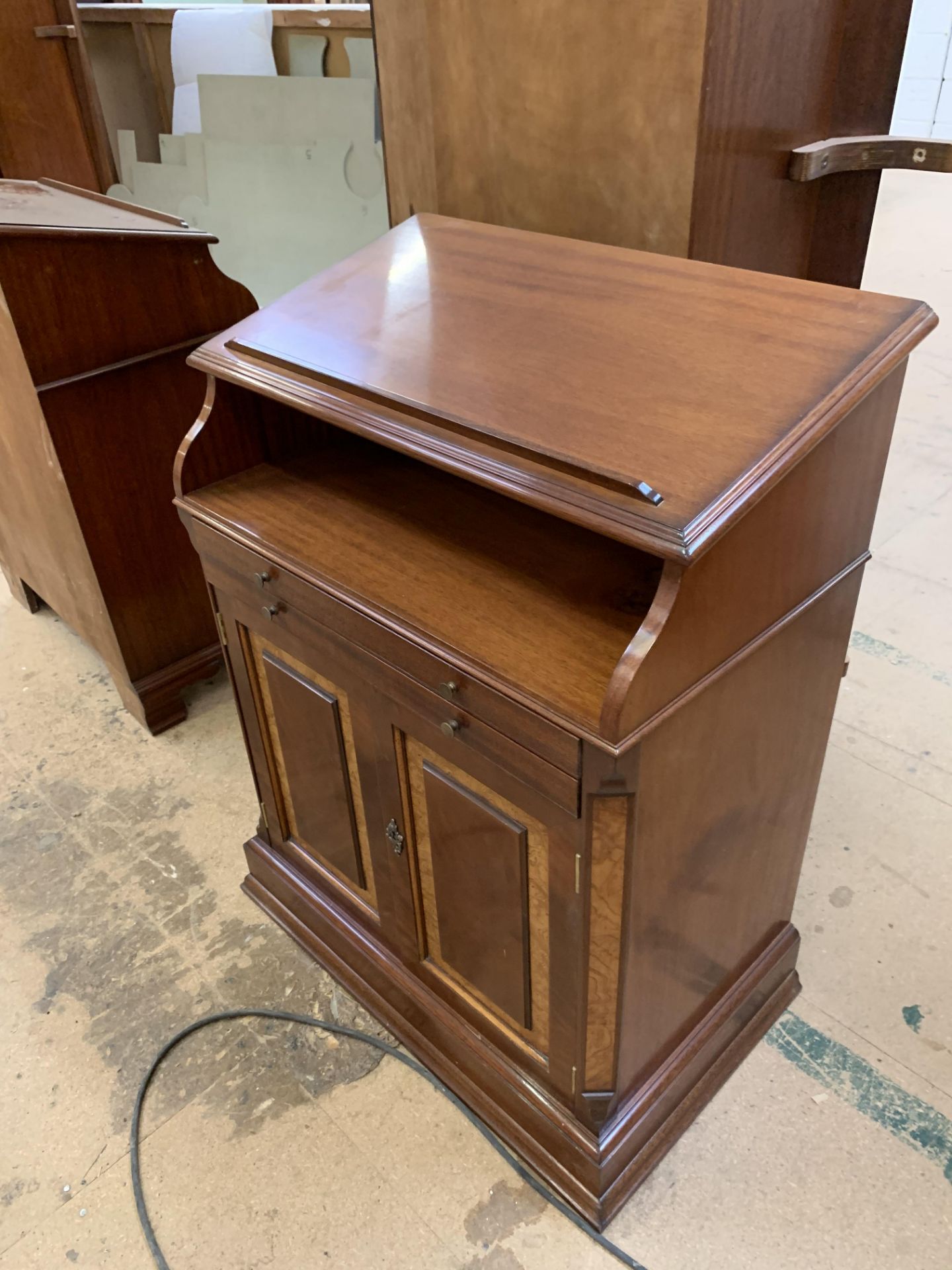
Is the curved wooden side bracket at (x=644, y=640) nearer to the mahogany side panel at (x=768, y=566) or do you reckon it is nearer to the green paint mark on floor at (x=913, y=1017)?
the mahogany side panel at (x=768, y=566)

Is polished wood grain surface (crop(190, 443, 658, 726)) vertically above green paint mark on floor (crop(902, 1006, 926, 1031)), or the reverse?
polished wood grain surface (crop(190, 443, 658, 726))

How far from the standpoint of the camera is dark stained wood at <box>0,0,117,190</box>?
11.0 ft

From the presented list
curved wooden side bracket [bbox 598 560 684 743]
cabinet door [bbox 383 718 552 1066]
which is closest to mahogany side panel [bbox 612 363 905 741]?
curved wooden side bracket [bbox 598 560 684 743]

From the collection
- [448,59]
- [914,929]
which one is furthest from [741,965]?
[448,59]

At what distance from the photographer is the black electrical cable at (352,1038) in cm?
139

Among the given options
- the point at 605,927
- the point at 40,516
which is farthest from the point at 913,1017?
the point at 40,516

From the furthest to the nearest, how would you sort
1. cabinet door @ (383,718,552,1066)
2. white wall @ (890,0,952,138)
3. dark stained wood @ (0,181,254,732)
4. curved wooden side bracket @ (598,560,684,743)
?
white wall @ (890,0,952,138)
dark stained wood @ (0,181,254,732)
cabinet door @ (383,718,552,1066)
curved wooden side bracket @ (598,560,684,743)

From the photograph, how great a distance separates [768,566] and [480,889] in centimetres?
61

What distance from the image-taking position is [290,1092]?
1.60m

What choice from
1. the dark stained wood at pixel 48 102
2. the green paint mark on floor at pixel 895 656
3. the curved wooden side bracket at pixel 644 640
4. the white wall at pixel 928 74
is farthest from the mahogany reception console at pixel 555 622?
the white wall at pixel 928 74

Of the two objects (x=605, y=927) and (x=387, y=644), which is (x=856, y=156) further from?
(x=605, y=927)

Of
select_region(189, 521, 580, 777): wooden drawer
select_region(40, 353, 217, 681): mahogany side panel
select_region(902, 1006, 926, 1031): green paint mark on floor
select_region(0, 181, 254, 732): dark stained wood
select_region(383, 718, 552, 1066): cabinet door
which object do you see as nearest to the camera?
select_region(189, 521, 580, 777): wooden drawer

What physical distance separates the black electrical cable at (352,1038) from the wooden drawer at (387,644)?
31.1 inches

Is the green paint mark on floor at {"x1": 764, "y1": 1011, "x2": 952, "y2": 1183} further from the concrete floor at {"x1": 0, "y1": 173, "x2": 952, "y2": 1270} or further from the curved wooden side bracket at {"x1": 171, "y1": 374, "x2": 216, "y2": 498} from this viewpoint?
the curved wooden side bracket at {"x1": 171, "y1": 374, "x2": 216, "y2": 498}
